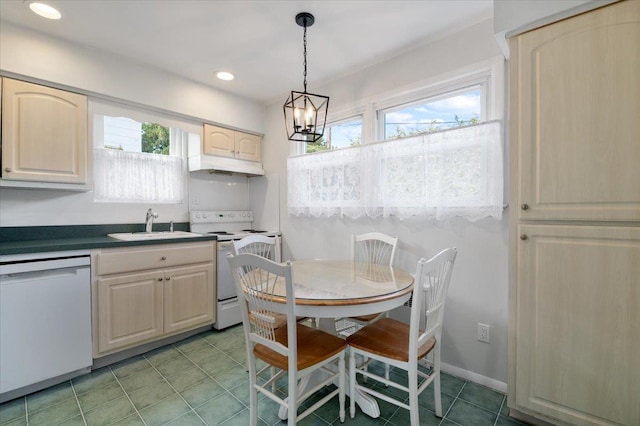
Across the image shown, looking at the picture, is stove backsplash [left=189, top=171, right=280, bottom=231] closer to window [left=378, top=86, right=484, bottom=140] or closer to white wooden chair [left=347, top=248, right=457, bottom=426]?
window [left=378, top=86, right=484, bottom=140]

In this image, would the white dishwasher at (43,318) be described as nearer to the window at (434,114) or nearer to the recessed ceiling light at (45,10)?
the recessed ceiling light at (45,10)

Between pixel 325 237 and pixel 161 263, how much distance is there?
4.90 feet

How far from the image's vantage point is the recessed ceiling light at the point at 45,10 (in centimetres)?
187

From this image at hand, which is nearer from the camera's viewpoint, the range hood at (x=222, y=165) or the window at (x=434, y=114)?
the window at (x=434, y=114)

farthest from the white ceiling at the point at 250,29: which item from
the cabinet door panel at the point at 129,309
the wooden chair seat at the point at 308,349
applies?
the wooden chair seat at the point at 308,349

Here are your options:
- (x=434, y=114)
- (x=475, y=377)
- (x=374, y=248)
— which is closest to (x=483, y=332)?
(x=475, y=377)

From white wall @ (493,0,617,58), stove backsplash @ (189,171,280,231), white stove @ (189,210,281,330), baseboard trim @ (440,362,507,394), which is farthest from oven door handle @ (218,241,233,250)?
white wall @ (493,0,617,58)

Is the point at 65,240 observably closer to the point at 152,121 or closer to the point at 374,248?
the point at 152,121

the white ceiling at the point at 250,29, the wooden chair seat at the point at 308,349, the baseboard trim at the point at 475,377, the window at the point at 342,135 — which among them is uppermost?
the white ceiling at the point at 250,29

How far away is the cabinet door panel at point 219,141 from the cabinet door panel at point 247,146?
76mm

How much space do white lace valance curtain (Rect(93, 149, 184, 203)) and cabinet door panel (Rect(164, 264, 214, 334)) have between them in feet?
3.00

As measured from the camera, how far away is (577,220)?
1.40 metres

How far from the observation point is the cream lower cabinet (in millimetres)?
2193

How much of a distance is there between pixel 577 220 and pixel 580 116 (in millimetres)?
488
